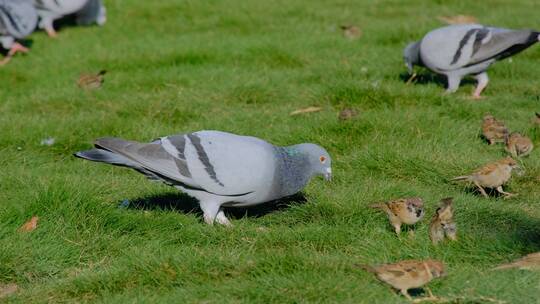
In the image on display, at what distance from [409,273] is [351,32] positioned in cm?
672

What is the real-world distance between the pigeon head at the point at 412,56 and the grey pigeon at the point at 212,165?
3.49 m

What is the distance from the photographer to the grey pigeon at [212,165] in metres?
4.99

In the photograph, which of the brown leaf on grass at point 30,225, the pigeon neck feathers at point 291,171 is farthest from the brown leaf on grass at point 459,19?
the brown leaf on grass at point 30,225

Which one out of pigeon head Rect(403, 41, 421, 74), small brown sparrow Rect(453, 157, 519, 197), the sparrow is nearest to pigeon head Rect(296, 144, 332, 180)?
small brown sparrow Rect(453, 157, 519, 197)

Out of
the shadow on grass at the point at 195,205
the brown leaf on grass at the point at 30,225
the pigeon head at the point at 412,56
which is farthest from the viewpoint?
the pigeon head at the point at 412,56

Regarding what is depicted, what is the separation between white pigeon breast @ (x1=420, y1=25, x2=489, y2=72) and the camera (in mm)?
7988

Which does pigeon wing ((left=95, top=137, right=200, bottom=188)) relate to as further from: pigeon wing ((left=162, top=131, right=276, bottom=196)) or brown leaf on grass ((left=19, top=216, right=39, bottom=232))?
brown leaf on grass ((left=19, top=216, right=39, bottom=232))

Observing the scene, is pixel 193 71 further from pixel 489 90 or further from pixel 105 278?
pixel 105 278

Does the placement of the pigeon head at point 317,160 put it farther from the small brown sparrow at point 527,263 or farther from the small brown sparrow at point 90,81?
the small brown sparrow at point 90,81

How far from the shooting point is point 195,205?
226 inches

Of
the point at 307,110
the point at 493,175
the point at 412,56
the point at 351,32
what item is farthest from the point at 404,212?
the point at 351,32

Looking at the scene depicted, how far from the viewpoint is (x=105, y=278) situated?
14.6ft

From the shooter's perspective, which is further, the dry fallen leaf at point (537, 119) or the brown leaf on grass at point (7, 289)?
the dry fallen leaf at point (537, 119)

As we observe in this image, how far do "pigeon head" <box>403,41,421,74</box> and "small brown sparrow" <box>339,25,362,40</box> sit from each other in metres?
1.80
